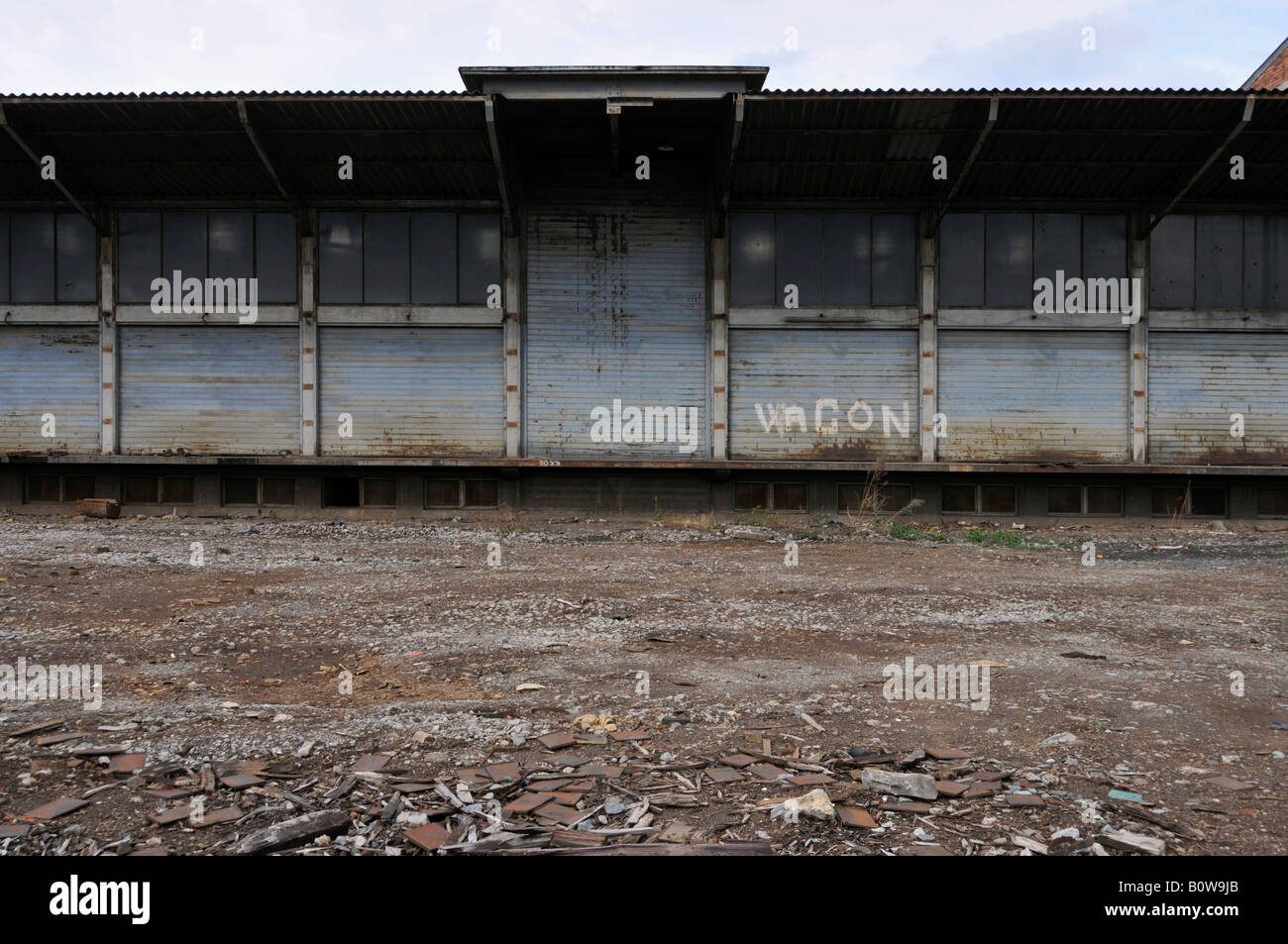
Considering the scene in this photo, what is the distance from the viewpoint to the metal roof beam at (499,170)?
44.1 feet

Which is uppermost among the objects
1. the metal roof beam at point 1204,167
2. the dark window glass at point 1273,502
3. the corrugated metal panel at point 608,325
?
the metal roof beam at point 1204,167

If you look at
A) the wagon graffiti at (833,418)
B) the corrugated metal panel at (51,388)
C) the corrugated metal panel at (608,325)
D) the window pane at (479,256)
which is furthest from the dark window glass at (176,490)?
the wagon graffiti at (833,418)

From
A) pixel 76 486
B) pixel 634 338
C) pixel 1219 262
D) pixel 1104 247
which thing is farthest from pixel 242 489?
pixel 1219 262

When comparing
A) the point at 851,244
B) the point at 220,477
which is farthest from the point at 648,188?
the point at 220,477

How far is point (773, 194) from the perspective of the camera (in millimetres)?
15336

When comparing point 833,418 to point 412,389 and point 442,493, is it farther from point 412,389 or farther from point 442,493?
Result: point 412,389

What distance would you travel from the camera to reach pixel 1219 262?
15430mm

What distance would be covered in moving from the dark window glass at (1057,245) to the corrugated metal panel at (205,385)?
1478 centimetres

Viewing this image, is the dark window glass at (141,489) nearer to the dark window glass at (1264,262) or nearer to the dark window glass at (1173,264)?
the dark window glass at (1173,264)

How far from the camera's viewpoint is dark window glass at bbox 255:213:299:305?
15.5 meters

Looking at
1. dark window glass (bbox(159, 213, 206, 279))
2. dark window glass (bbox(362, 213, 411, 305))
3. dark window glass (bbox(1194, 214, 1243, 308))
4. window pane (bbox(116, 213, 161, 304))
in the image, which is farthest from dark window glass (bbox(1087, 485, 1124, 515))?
window pane (bbox(116, 213, 161, 304))

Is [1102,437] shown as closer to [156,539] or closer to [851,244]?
[851,244]

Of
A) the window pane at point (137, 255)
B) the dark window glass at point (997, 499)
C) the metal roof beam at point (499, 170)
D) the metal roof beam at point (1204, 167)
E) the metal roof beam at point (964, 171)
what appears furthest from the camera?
the window pane at point (137, 255)

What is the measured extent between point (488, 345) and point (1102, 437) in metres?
12.2
